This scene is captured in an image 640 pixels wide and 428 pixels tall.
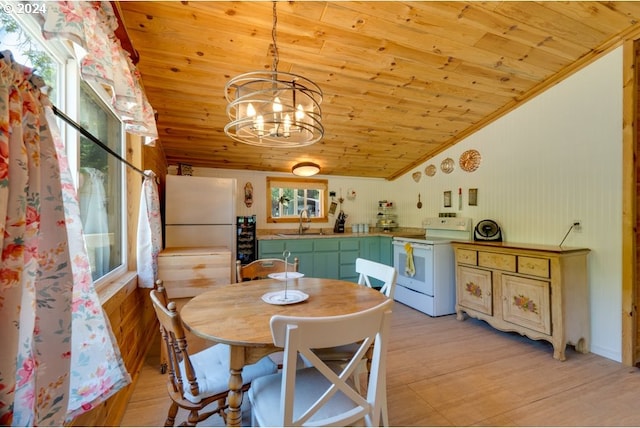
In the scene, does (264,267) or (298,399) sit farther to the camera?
(264,267)

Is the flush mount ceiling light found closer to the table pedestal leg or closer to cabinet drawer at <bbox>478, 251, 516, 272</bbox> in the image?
cabinet drawer at <bbox>478, 251, 516, 272</bbox>

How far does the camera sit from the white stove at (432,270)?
3367mm

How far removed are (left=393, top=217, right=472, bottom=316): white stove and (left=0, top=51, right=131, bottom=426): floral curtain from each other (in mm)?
3258

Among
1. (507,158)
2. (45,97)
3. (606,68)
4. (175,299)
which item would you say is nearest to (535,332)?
(507,158)

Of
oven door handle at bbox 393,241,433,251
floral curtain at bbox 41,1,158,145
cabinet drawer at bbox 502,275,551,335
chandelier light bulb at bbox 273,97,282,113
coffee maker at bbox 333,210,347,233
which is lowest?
cabinet drawer at bbox 502,275,551,335

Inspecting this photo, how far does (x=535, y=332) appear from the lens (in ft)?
8.26

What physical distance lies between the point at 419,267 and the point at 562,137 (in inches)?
78.9

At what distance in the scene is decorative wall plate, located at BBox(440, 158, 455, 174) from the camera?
3945 mm

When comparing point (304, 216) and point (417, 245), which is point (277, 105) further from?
point (304, 216)

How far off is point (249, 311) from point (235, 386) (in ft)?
1.11

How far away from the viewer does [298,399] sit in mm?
1157

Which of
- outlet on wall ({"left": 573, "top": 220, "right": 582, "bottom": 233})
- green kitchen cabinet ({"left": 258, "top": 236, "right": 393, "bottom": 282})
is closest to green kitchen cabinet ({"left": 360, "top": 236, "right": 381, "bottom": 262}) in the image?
green kitchen cabinet ({"left": 258, "top": 236, "right": 393, "bottom": 282})

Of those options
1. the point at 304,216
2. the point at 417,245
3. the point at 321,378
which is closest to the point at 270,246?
the point at 304,216

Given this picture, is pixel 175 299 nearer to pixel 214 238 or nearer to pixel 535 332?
pixel 214 238
